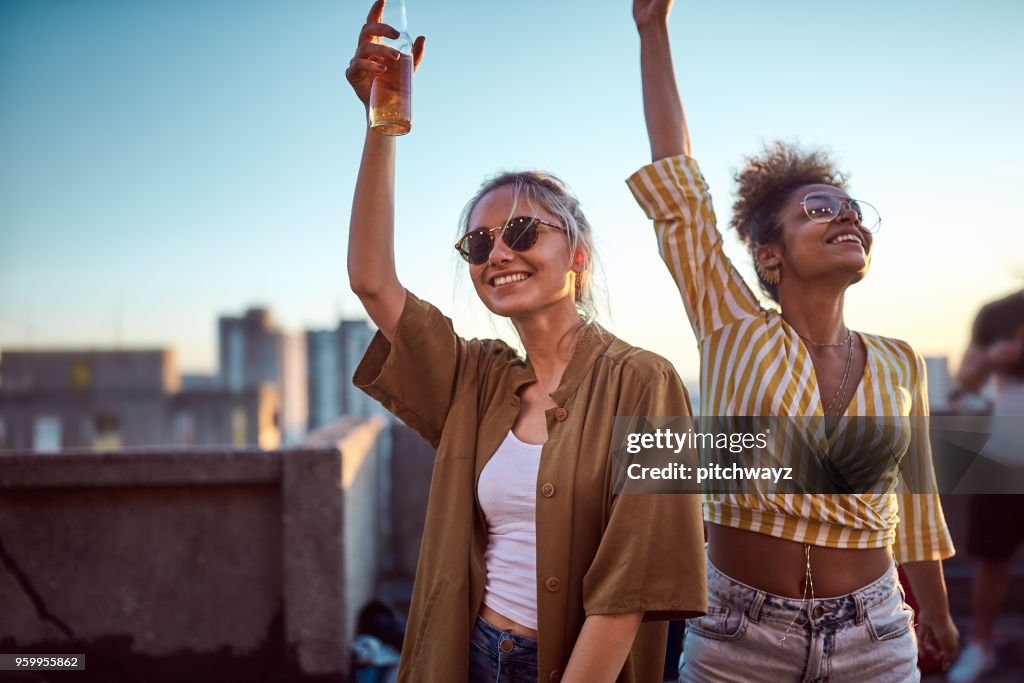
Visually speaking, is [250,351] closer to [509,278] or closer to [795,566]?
[509,278]

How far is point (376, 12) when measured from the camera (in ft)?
6.63

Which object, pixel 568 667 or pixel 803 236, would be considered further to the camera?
pixel 803 236

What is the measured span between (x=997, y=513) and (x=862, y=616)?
8.09 ft

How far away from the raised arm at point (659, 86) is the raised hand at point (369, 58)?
0.78 m

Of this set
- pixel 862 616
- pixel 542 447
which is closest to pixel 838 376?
pixel 862 616

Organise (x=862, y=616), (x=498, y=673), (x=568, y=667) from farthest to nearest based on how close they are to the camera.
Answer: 1. (x=862, y=616)
2. (x=498, y=673)
3. (x=568, y=667)

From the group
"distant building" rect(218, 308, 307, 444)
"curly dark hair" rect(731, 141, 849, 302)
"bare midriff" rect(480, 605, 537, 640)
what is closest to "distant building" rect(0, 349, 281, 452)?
"distant building" rect(218, 308, 307, 444)

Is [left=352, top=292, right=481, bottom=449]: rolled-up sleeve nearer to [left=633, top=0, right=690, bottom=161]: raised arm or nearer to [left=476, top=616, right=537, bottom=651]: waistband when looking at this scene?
[left=476, top=616, right=537, bottom=651]: waistband

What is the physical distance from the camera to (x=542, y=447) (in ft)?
6.01

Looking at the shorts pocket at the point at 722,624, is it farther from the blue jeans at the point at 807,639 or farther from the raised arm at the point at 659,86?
the raised arm at the point at 659,86

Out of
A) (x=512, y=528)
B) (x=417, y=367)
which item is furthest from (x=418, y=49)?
(x=512, y=528)

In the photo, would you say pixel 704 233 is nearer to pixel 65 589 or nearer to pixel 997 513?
pixel 997 513

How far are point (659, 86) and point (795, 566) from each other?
136 cm

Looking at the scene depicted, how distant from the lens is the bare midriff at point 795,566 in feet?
6.31
